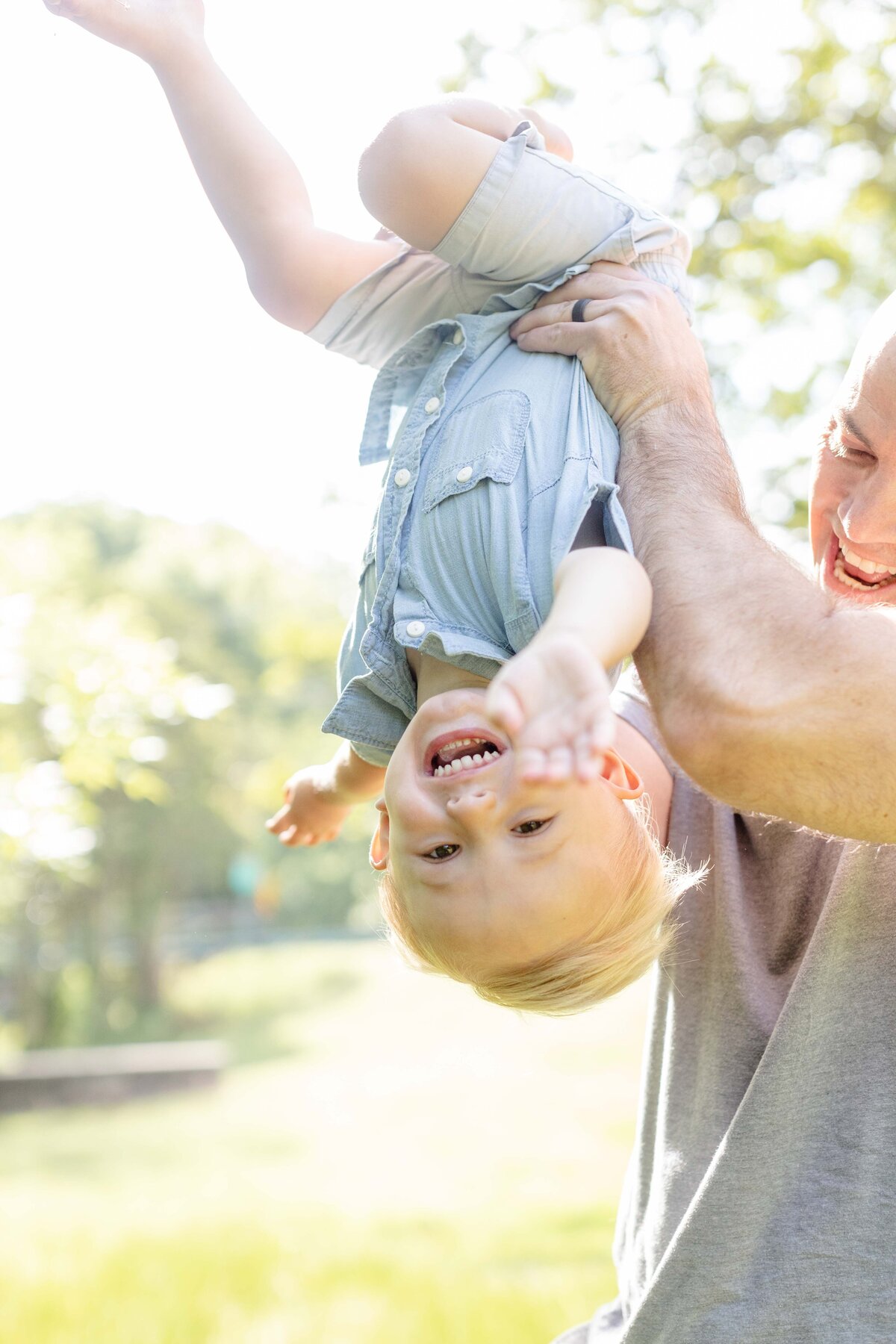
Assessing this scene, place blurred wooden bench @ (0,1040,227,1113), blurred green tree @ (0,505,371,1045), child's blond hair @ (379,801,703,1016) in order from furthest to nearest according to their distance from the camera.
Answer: blurred green tree @ (0,505,371,1045) < blurred wooden bench @ (0,1040,227,1113) < child's blond hair @ (379,801,703,1016)

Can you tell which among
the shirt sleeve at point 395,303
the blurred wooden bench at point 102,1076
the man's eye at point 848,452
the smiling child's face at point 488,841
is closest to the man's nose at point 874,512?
the man's eye at point 848,452

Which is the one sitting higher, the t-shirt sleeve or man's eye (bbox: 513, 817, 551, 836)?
the t-shirt sleeve

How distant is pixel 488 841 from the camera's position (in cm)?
142

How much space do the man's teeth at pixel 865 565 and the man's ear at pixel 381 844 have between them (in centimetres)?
73

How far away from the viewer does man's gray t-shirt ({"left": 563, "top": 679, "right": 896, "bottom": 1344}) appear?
5.09ft

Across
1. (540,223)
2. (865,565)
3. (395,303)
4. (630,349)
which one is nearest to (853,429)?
(865,565)

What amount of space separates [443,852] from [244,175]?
93 cm

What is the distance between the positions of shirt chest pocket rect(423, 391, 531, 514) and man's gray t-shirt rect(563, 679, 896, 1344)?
66 centimetres

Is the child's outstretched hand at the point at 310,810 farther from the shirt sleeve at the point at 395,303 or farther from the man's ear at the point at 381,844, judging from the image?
the shirt sleeve at the point at 395,303

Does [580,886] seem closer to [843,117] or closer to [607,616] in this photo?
[607,616]

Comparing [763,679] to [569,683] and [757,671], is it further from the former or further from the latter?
[569,683]

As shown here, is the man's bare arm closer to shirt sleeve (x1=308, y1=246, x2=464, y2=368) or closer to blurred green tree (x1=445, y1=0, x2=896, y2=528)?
shirt sleeve (x1=308, y1=246, x2=464, y2=368)

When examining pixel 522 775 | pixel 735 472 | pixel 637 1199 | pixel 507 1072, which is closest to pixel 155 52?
pixel 735 472

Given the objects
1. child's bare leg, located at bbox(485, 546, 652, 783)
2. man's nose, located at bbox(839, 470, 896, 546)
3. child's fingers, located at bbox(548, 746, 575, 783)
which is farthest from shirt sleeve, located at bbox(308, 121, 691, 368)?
child's fingers, located at bbox(548, 746, 575, 783)
